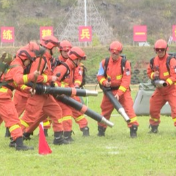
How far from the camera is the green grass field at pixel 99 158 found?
773cm

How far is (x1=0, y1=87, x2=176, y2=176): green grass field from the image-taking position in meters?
7.73

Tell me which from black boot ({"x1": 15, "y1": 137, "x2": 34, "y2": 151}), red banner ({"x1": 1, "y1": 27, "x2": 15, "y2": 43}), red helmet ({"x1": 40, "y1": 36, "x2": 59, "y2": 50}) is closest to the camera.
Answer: black boot ({"x1": 15, "y1": 137, "x2": 34, "y2": 151})

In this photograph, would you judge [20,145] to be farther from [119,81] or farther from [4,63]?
[119,81]

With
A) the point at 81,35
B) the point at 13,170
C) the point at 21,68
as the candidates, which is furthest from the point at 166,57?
the point at 81,35

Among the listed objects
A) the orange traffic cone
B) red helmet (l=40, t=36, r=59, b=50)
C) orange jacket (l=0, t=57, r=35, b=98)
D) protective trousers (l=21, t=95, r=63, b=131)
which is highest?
red helmet (l=40, t=36, r=59, b=50)

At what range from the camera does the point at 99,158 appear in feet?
28.3

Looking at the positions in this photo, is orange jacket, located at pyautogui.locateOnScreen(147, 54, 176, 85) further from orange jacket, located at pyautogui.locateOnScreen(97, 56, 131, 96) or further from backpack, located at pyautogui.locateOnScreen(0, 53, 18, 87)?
backpack, located at pyautogui.locateOnScreen(0, 53, 18, 87)

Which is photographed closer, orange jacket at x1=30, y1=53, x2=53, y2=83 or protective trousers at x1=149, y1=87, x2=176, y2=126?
orange jacket at x1=30, y1=53, x2=53, y2=83

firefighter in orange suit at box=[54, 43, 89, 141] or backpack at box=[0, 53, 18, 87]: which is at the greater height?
backpack at box=[0, 53, 18, 87]

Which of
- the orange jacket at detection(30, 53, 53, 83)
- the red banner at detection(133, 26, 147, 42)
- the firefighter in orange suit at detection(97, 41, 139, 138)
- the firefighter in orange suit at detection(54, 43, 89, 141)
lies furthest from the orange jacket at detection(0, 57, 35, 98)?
the red banner at detection(133, 26, 147, 42)

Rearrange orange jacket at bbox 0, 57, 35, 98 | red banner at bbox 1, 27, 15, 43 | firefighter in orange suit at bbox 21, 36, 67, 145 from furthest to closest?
red banner at bbox 1, 27, 15, 43, firefighter in orange suit at bbox 21, 36, 67, 145, orange jacket at bbox 0, 57, 35, 98

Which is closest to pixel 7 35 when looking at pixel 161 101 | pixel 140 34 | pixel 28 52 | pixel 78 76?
pixel 140 34

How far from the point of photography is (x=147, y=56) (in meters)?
44.2

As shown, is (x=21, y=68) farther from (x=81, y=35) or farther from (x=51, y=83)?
(x=81, y=35)
